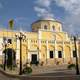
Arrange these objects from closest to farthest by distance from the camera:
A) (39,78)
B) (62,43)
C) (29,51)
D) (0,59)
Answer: (39,78) → (0,59) → (29,51) → (62,43)

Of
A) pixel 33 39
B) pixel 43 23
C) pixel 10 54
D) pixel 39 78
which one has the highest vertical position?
pixel 43 23

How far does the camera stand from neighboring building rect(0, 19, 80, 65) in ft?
189

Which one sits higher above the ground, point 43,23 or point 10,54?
point 43,23

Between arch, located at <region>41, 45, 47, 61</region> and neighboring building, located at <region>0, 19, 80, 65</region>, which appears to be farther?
arch, located at <region>41, 45, 47, 61</region>

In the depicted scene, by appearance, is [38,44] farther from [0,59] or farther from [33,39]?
[0,59]

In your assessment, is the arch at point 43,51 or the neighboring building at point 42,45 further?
the arch at point 43,51

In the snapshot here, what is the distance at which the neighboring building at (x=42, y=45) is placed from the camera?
57469mm

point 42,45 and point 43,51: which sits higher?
point 42,45

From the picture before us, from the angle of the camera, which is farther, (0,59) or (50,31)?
(50,31)

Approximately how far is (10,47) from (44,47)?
364 inches

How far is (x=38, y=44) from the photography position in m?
60.7

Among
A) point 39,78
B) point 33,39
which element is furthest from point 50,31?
point 39,78

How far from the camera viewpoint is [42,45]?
61656 mm

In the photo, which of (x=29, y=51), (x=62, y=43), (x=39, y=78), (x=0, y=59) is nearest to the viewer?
(x=39, y=78)
